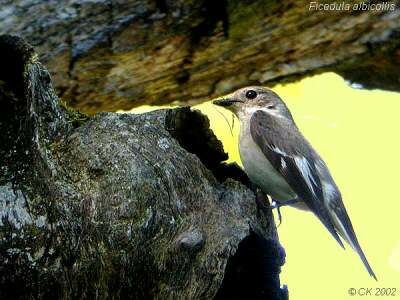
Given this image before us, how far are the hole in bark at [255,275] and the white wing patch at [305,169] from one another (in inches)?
61.1

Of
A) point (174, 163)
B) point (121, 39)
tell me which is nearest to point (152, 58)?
point (121, 39)

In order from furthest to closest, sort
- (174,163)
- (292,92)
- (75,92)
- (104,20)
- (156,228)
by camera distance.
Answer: (292,92) → (75,92) → (104,20) → (174,163) → (156,228)

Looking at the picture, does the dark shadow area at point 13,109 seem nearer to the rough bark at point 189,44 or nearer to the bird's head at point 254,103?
the rough bark at point 189,44

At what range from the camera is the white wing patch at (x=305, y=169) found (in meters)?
4.67

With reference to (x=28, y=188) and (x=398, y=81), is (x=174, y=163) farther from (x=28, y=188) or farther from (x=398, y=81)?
(x=398, y=81)

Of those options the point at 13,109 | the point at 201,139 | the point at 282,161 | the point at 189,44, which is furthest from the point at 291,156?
the point at 13,109

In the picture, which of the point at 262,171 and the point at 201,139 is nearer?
the point at 201,139

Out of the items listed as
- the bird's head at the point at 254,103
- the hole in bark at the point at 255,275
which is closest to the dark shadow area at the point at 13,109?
the hole in bark at the point at 255,275

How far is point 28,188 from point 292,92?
2369 millimetres

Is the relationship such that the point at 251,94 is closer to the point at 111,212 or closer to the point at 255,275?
the point at 255,275

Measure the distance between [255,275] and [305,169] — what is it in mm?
1748

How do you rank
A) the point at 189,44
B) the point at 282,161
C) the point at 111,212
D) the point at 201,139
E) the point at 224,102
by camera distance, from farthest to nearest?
the point at 224,102, the point at 282,161, the point at 189,44, the point at 201,139, the point at 111,212

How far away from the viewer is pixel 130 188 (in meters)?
2.88

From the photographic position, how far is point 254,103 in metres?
5.18
